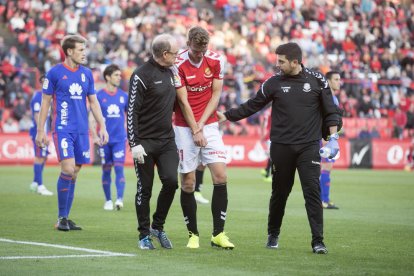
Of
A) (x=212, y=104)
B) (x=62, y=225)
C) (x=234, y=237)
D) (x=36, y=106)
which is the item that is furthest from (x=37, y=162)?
(x=212, y=104)

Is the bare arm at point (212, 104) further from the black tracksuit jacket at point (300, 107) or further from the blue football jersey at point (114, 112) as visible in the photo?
the blue football jersey at point (114, 112)

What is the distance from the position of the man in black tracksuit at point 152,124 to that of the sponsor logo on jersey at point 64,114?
7.77 ft

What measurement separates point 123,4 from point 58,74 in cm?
2522

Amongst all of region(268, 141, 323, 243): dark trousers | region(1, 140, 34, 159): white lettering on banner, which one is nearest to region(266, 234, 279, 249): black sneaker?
region(268, 141, 323, 243): dark trousers

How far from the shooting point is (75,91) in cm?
1255

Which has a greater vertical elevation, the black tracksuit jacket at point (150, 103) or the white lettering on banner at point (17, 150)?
the black tracksuit jacket at point (150, 103)

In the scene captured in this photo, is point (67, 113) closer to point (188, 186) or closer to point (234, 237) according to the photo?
point (188, 186)

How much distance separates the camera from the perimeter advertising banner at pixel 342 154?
103 ft

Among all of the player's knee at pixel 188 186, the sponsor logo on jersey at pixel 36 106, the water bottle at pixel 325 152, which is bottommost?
the player's knee at pixel 188 186

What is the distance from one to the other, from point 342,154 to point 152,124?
24602mm

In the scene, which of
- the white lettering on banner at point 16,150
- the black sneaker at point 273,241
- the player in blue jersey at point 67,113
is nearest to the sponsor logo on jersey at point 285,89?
the black sneaker at point 273,241

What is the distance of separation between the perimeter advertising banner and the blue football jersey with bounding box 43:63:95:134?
1905 centimetres

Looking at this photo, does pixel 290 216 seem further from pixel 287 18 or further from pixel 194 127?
pixel 287 18

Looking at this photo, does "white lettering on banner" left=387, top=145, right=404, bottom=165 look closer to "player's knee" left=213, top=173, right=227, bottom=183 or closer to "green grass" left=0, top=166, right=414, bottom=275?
"green grass" left=0, top=166, right=414, bottom=275
